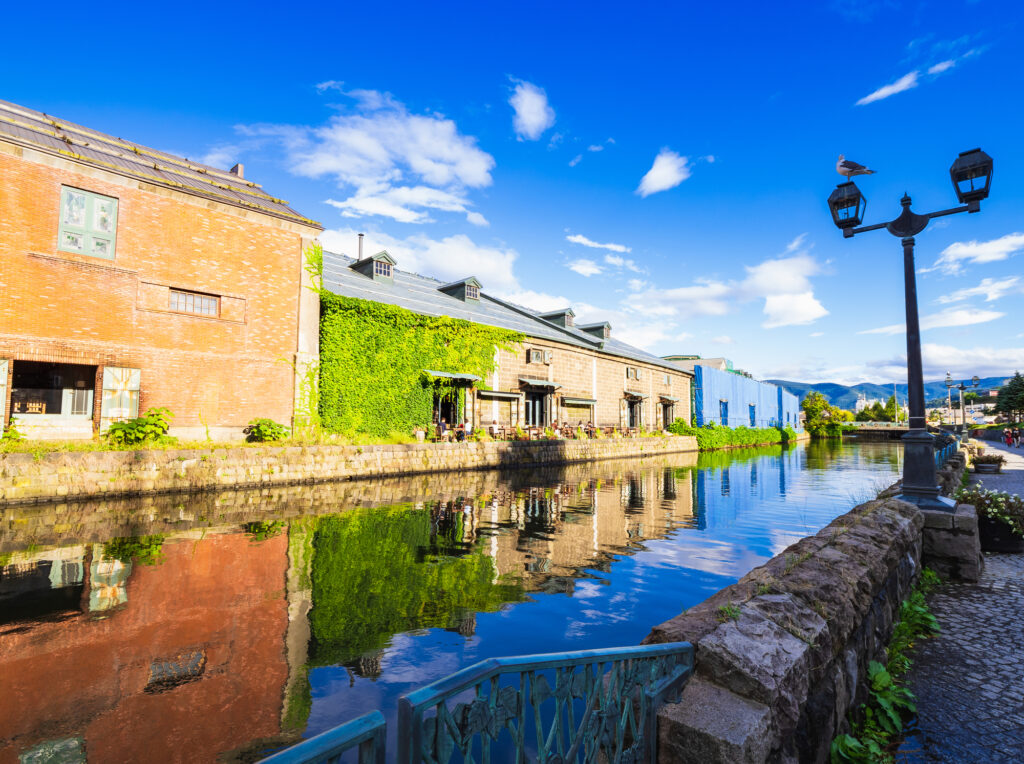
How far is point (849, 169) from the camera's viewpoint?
7246mm

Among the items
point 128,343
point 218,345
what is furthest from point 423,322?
point 128,343

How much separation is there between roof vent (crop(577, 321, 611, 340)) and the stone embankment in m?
30.9

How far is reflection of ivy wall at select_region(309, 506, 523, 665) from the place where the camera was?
4641mm

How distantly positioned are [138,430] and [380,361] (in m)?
8.28

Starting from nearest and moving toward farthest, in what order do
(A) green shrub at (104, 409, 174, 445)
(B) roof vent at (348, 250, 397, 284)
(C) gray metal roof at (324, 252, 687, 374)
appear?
(A) green shrub at (104, 409, 174, 445)
(C) gray metal roof at (324, 252, 687, 374)
(B) roof vent at (348, 250, 397, 284)

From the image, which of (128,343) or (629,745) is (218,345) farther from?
(629,745)

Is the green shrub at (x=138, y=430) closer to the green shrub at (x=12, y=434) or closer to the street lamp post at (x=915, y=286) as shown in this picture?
the green shrub at (x=12, y=434)

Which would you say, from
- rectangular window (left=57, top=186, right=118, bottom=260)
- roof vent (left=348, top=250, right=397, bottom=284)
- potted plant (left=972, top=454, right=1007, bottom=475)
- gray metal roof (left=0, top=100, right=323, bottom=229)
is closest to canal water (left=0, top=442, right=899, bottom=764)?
rectangular window (left=57, top=186, right=118, bottom=260)

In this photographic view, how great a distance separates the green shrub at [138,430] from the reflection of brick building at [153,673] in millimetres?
8826

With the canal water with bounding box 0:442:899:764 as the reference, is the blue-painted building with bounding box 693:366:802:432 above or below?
above

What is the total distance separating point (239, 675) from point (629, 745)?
10.0 feet

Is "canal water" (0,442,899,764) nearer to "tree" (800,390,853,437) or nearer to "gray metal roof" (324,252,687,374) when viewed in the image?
"gray metal roof" (324,252,687,374)

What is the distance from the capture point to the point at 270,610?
5.12 metres

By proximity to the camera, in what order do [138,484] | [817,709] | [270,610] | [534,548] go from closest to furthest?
[817,709]
[270,610]
[534,548]
[138,484]
